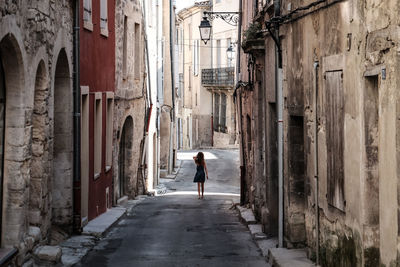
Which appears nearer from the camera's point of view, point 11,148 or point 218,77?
point 11,148

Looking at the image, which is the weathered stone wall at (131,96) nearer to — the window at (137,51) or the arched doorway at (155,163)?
the window at (137,51)

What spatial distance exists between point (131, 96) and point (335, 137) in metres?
13.2

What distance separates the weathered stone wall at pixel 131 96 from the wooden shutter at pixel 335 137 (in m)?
10.2

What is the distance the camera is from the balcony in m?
50.9

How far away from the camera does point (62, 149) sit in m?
12.6

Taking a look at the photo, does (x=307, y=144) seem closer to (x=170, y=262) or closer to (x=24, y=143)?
(x=170, y=262)

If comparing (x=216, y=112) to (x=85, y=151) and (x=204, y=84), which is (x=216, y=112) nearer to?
(x=204, y=84)

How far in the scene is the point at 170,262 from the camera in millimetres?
10758

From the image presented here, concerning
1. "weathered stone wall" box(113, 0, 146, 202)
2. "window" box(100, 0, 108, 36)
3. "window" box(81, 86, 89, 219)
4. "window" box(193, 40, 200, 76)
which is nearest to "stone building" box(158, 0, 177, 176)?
"weathered stone wall" box(113, 0, 146, 202)

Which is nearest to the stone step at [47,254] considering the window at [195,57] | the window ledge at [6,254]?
the window ledge at [6,254]

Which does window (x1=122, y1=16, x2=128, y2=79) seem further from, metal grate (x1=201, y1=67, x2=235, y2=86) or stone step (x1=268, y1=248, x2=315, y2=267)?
metal grate (x1=201, y1=67, x2=235, y2=86)

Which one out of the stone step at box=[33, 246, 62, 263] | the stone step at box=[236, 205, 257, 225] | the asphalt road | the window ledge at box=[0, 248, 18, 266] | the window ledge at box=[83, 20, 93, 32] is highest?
the window ledge at box=[83, 20, 93, 32]

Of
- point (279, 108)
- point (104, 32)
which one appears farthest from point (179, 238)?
point (104, 32)

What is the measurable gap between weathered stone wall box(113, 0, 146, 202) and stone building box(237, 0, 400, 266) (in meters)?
5.93
